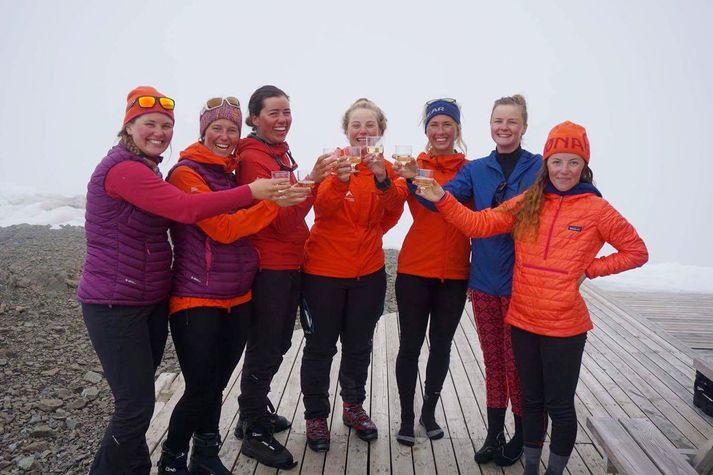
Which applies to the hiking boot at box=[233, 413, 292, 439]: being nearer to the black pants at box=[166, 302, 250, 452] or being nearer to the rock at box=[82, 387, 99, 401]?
the black pants at box=[166, 302, 250, 452]

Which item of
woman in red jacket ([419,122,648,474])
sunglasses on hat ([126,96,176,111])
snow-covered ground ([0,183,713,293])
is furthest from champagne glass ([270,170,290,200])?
snow-covered ground ([0,183,713,293])

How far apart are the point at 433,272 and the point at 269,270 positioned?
98 centimetres

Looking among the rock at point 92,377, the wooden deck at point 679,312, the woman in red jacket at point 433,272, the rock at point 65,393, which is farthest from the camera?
the wooden deck at point 679,312

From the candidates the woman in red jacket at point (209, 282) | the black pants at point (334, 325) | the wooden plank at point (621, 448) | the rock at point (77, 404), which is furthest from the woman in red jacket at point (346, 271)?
the rock at point (77, 404)

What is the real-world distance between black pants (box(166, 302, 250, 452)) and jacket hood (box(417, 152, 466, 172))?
1.44 meters

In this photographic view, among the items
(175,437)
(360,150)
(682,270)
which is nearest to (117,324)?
(175,437)

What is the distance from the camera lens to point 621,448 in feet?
7.67

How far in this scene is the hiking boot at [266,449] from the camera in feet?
Answer: 9.41

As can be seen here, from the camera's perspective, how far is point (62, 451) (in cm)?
362

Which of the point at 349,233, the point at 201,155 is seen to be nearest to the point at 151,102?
the point at 201,155

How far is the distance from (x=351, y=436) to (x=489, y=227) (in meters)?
1.62

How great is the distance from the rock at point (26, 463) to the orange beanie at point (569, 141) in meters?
3.83

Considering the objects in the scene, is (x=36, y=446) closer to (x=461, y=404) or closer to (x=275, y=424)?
(x=275, y=424)

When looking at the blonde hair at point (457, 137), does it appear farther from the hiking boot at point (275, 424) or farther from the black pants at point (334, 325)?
the hiking boot at point (275, 424)
